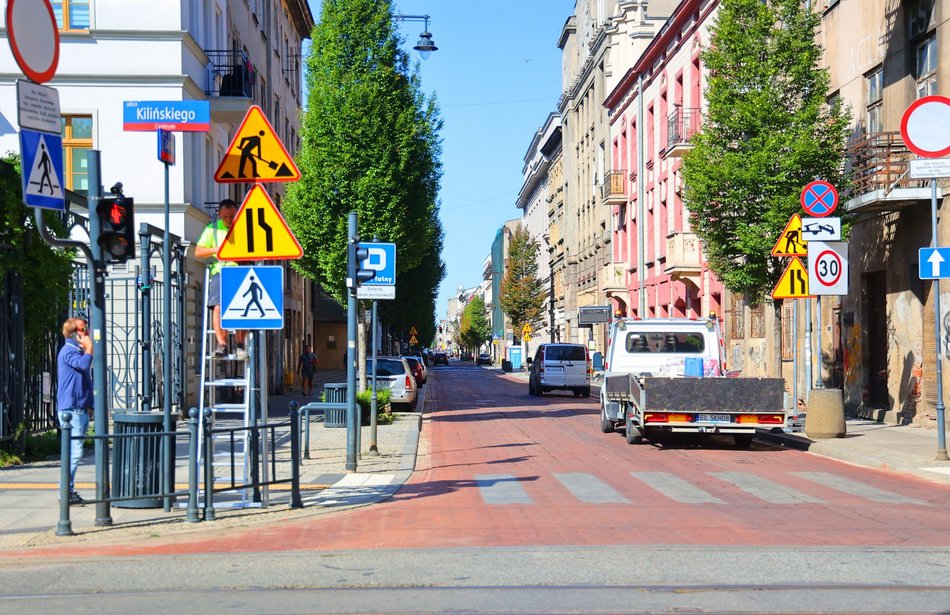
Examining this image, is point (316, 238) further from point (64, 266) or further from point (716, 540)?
point (716, 540)

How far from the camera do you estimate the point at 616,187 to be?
55.1 metres

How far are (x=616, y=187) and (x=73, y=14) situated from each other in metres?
33.2

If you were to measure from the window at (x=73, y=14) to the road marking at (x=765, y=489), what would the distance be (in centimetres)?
1837

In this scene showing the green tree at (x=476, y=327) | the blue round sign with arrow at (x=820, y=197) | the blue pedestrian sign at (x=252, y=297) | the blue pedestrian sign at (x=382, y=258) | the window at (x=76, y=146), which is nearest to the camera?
the blue pedestrian sign at (x=252, y=297)

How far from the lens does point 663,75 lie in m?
47.9

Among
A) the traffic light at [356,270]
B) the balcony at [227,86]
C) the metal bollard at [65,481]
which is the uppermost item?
the balcony at [227,86]

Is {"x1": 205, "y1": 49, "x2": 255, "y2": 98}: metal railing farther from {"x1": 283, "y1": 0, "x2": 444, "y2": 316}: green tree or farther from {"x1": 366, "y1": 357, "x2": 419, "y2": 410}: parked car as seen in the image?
{"x1": 366, "y1": 357, "x2": 419, "y2": 410}: parked car

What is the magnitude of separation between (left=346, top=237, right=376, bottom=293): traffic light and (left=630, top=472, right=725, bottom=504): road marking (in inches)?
171

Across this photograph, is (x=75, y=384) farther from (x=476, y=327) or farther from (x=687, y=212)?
(x=476, y=327)

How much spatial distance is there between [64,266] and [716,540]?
34.7 ft

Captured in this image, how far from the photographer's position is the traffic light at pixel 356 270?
15320 millimetres

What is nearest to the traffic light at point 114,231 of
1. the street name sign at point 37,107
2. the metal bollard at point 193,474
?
the street name sign at point 37,107

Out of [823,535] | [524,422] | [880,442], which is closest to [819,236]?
[880,442]

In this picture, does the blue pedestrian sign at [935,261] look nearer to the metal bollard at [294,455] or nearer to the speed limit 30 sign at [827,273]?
the speed limit 30 sign at [827,273]
